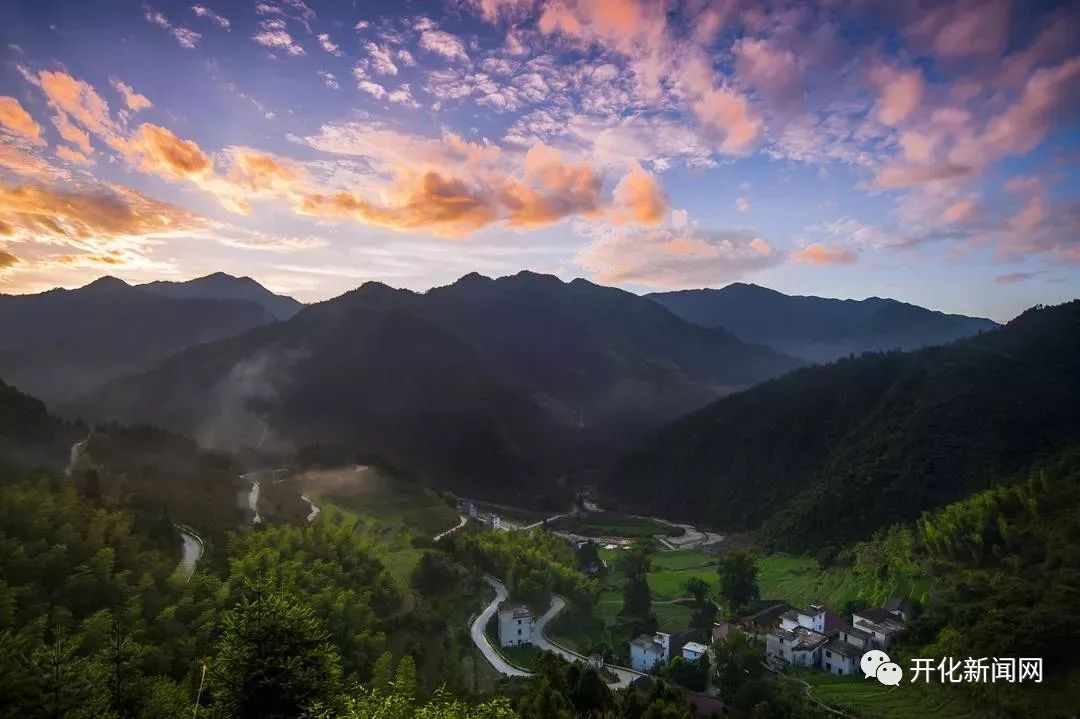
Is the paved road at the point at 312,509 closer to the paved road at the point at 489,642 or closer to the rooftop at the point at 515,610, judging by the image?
the paved road at the point at 489,642

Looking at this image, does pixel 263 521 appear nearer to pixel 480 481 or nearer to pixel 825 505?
pixel 825 505

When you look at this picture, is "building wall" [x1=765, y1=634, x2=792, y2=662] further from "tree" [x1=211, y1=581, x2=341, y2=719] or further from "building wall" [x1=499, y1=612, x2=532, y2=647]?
"tree" [x1=211, y1=581, x2=341, y2=719]

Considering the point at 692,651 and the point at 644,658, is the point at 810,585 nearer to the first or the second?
the point at 692,651

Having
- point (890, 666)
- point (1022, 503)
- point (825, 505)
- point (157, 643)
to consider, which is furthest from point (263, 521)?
point (825, 505)

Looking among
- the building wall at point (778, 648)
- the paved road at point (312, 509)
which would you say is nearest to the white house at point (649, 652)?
the building wall at point (778, 648)

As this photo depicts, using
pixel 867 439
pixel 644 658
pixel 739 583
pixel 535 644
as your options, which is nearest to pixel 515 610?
pixel 535 644

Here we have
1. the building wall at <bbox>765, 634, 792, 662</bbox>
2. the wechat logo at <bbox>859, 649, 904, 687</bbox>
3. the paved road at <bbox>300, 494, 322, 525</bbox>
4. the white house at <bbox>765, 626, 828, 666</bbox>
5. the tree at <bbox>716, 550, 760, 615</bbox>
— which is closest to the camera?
the wechat logo at <bbox>859, 649, 904, 687</bbox>

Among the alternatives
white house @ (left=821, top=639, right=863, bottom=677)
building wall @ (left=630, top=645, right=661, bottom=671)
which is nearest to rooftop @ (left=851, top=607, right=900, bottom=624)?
white house @ (left=821, top=639, right=863, bottom=677)
